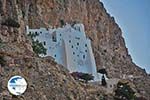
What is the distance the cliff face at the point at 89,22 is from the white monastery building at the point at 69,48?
165 inches

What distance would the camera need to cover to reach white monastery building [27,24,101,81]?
230ft

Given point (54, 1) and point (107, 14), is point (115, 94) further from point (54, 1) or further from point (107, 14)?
point (107, 14)

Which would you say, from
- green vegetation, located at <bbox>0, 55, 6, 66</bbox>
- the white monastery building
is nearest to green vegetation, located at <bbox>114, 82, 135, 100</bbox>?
the white monastery building

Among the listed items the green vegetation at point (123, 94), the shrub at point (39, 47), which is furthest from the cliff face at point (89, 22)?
the green vegetation at point (123, 94)

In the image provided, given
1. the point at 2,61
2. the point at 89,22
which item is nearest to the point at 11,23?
the point at 2,61

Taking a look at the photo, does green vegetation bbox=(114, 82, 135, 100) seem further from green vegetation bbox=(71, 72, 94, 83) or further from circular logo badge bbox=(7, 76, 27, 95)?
circular logo badge bbox=(7, 76, 27, 95)

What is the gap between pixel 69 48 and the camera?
71312 mm

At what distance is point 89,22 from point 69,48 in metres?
27.0

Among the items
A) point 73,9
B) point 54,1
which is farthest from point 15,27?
point 73,9

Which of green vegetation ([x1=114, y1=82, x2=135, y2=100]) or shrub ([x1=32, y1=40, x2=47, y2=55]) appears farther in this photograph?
shrub ([x1=32, y1=40, x2=47, y2=55])

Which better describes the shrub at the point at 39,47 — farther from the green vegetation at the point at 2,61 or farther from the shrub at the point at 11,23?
the green vegetation at the point at 2,61

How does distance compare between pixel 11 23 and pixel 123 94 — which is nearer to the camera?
pixel 11 23

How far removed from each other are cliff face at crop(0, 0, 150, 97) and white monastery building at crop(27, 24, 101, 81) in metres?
4.18

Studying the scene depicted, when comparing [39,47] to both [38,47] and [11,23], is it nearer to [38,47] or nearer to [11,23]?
[38,47]
